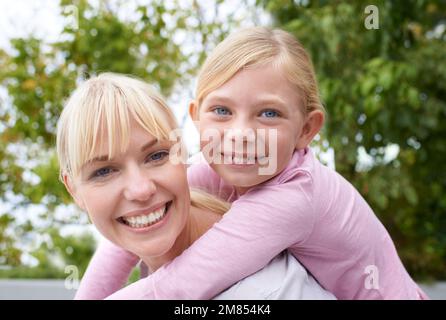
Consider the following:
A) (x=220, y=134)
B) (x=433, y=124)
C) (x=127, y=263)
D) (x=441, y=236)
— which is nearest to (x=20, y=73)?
(x=433, y=124)

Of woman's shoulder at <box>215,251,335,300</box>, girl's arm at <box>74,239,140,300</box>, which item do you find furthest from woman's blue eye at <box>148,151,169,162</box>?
girl's arm at <box>74,239,140,300</box>

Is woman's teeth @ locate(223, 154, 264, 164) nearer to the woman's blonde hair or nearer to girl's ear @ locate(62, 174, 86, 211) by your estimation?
the woman's blonde hair

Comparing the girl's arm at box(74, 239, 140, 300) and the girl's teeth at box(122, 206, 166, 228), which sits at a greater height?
the girl's teeth at box(122, 206, 166, 228)

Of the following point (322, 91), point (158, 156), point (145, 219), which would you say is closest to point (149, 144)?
point (158, 156)

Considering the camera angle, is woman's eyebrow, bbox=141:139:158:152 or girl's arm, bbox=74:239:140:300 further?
girl's arm, bbox=74:239:140:300

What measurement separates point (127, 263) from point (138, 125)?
1.60 ft

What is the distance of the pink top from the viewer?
3.80ft

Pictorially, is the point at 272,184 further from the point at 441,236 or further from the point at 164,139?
the point at 441,236

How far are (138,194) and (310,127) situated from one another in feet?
1.33

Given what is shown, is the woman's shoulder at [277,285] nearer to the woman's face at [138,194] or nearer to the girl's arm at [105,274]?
the woman's face at [138,194]

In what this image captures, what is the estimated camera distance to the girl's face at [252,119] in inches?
48.1

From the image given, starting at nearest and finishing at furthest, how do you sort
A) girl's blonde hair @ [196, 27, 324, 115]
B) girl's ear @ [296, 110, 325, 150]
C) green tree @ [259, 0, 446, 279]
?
girl's blonde hair @ [196, 27, 324, 115] < girl's ear @ [296, 110, 325, 150] < green tree @ [259, 0, 446, 279]

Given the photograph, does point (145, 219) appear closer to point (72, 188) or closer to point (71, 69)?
point (72, 188)
